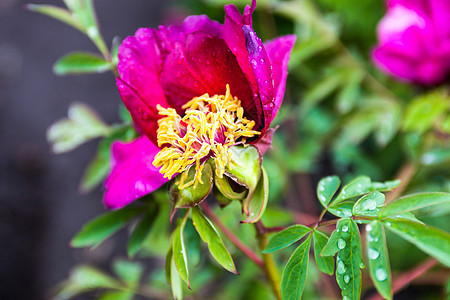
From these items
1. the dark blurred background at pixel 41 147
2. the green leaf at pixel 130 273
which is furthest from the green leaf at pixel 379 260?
the dark blurred background at pixel 41 147

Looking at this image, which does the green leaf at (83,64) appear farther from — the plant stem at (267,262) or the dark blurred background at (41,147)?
the dark blurred background at (41,147)

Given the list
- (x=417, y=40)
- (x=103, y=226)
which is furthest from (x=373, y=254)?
(x=417, y=40)

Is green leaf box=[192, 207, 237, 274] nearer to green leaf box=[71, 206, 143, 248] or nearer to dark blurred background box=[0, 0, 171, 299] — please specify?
green leaf box=[71, 206, 143, 248]

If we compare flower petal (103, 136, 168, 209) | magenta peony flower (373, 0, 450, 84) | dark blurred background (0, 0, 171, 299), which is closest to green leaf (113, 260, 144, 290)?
flower petal (103, 136, 168, 209)

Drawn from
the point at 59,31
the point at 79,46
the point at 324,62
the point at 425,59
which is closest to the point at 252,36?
the point at 425,59

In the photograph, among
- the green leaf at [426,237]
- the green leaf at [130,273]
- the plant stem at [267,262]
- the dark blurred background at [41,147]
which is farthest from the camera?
the dark blurred background at [41,147]

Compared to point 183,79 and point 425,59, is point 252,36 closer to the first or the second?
point 183,79
